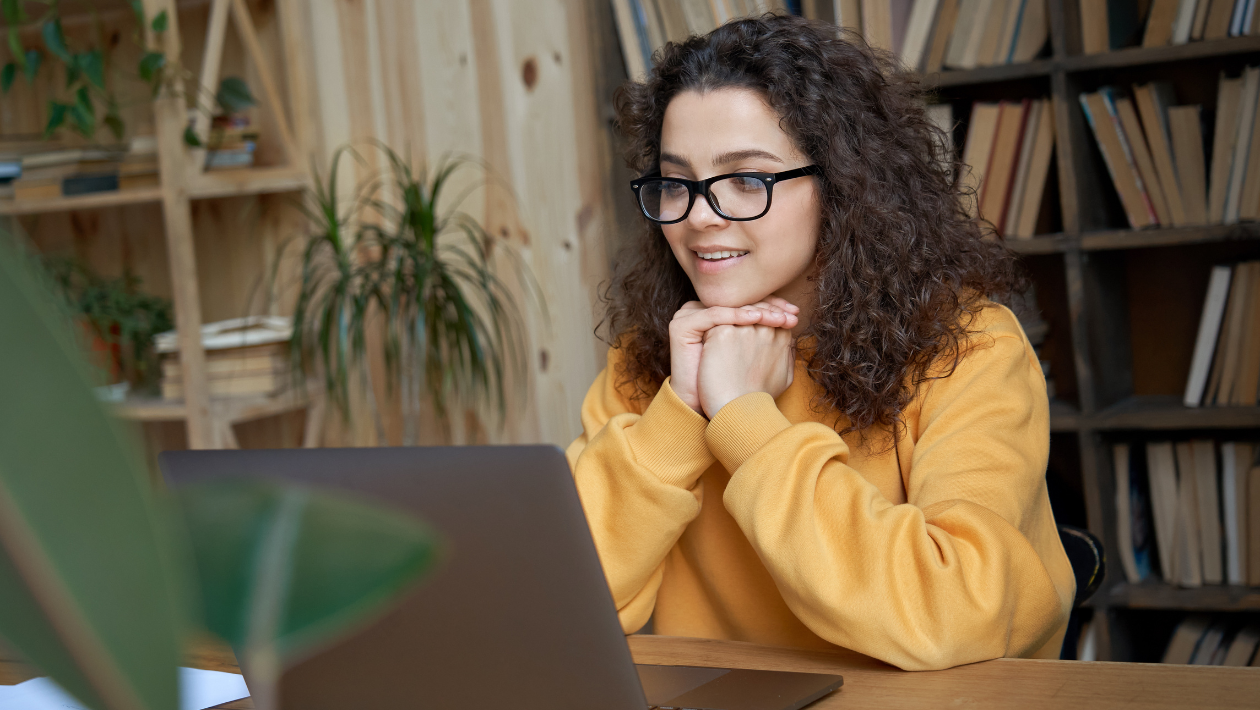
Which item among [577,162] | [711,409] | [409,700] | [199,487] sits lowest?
[409,700]

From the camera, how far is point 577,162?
107 inches

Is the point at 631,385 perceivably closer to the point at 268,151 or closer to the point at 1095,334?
the point at 1095,334

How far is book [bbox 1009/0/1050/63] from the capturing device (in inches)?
86.0

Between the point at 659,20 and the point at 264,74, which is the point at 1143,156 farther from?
the point at 264,74

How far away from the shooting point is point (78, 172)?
2.45 m

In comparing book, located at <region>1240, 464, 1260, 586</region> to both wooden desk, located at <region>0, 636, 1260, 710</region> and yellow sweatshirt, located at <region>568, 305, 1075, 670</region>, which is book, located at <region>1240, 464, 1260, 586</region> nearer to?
yellow sweatshirt, located at <region>568, 305, 1075, 670</region>

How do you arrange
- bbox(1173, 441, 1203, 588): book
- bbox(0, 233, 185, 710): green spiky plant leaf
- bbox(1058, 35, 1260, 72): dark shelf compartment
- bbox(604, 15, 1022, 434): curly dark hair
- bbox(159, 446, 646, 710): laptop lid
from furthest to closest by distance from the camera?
bbox(1173, 441, 1203, 588): book, bbox(1058, 35, 1260, 72): dark shelf compartment, bbox(604, 15, 1022, 434): curly dark hair, bbox(159, 446, 646, 710): laptop lid, bbox(0, 233, 185, 710): green spiky plant leaf

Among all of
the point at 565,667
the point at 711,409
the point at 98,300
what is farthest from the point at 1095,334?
the point at 98,300

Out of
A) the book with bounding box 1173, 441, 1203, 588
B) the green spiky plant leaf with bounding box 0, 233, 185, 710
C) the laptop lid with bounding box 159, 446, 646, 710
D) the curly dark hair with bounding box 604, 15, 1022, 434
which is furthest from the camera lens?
the book with bounding box 1173, 441, 1203, 588

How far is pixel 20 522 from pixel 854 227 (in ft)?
3.95

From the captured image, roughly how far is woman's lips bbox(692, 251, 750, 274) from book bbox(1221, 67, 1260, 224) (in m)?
1.27

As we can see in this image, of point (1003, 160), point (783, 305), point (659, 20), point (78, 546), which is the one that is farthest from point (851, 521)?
point (659, 20)

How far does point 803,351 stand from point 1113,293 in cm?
128

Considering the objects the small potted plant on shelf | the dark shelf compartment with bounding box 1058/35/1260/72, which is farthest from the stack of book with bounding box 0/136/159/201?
the dark shelf compartment with bounding box 1058/35/1260/72
